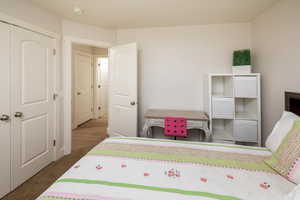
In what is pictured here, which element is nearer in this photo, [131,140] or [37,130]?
[131,140]

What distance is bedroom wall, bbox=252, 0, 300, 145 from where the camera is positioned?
1779 millimetres

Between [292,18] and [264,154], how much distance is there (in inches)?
63.2

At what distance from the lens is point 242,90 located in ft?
7.71

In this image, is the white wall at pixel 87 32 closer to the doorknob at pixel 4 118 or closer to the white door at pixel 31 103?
the white door at pixel 31 103

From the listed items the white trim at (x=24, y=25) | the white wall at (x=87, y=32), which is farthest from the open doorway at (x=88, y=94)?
the white trim at (x=24, y=25)

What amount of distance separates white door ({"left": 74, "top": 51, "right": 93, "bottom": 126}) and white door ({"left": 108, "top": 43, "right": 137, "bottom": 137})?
1834mm

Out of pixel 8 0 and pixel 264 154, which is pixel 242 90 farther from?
pixel 8 0

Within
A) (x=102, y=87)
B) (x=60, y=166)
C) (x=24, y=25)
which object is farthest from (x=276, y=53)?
(x=102, y=87)

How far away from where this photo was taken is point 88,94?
505 centimetres

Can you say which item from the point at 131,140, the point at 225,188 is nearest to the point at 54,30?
the point at 131,140

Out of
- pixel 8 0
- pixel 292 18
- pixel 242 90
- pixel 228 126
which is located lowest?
pixel 228 126

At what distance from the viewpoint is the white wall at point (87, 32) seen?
2625mm

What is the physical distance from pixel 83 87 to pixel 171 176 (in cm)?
441

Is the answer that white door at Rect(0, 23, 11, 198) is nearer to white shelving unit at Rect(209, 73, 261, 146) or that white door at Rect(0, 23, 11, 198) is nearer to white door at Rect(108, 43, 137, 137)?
white door at Rect(108, 43, 137, 137)
